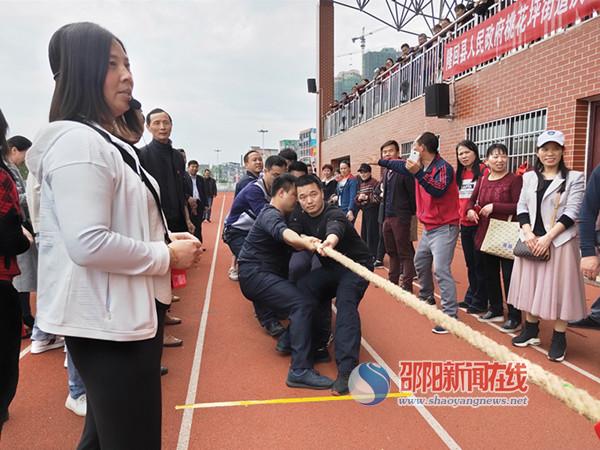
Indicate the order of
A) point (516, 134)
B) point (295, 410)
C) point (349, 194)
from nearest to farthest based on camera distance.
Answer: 1. point (295, 410)
2. point (516, 134)
3. point (349, 194)

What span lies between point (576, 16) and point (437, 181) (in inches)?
122

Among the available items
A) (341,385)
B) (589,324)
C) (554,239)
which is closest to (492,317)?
(589,324)

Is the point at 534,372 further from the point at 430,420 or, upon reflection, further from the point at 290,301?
the point at 290,301

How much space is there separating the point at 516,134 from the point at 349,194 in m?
2.90

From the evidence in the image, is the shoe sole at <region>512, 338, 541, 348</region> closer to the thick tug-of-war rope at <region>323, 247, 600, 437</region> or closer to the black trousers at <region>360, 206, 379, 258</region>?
the thick tug-of-war rope at <region>323, 247, 600, 437</region>

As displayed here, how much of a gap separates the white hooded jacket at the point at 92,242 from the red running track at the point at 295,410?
1508 mm

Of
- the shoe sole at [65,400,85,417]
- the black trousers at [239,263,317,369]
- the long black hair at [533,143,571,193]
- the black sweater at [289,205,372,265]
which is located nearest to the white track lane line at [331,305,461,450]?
the black trousers at [239,263,317,369]

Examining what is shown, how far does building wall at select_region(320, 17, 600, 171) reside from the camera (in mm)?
5074

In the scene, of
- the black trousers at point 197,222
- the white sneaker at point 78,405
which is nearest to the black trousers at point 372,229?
the black trousers at point 197,222

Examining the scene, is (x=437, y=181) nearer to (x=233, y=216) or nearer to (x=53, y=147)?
(x=233, y=216)

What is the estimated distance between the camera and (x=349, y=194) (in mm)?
7281

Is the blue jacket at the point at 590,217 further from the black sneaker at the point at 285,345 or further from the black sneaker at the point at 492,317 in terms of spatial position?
the black sneaker at the point at 285,345

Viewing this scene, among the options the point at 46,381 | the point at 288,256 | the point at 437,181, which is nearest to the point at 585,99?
the point at 437,181

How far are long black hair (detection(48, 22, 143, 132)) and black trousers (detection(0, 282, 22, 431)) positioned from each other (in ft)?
→ 3.97
